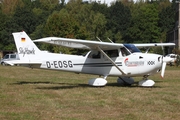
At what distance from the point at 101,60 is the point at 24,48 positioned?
11.4 feet

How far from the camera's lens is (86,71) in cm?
1634

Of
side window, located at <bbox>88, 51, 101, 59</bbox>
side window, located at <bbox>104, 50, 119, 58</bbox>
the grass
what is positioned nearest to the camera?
the grass

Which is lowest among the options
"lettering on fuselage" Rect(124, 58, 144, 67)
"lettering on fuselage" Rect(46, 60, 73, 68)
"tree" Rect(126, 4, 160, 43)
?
"tree" Rect(126, 4, 160, 43)

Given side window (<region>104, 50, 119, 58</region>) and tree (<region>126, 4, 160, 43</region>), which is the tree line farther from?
side window (<region>104, 50, 119, 58</region>)

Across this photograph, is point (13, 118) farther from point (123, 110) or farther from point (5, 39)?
point (5, 39)

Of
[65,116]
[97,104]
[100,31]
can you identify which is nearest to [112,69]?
[97,104]

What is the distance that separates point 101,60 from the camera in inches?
633

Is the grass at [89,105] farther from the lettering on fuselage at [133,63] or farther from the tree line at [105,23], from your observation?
the tree line at [105,23]

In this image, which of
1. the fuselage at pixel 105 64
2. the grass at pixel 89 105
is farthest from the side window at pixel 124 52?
the grass at pixel 89 105

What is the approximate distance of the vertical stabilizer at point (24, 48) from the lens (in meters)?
17.2

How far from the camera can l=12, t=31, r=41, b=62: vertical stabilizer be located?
1720cm

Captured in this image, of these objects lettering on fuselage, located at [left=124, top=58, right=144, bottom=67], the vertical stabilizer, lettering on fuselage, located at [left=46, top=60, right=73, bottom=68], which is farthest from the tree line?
lettering on fuselage, located at [left=124, top=58, right=144, bottom=67]

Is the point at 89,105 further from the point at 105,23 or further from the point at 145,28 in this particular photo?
the point at 105,23

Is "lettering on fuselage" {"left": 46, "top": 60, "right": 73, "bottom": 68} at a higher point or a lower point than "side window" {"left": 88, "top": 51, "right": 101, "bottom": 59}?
lower
